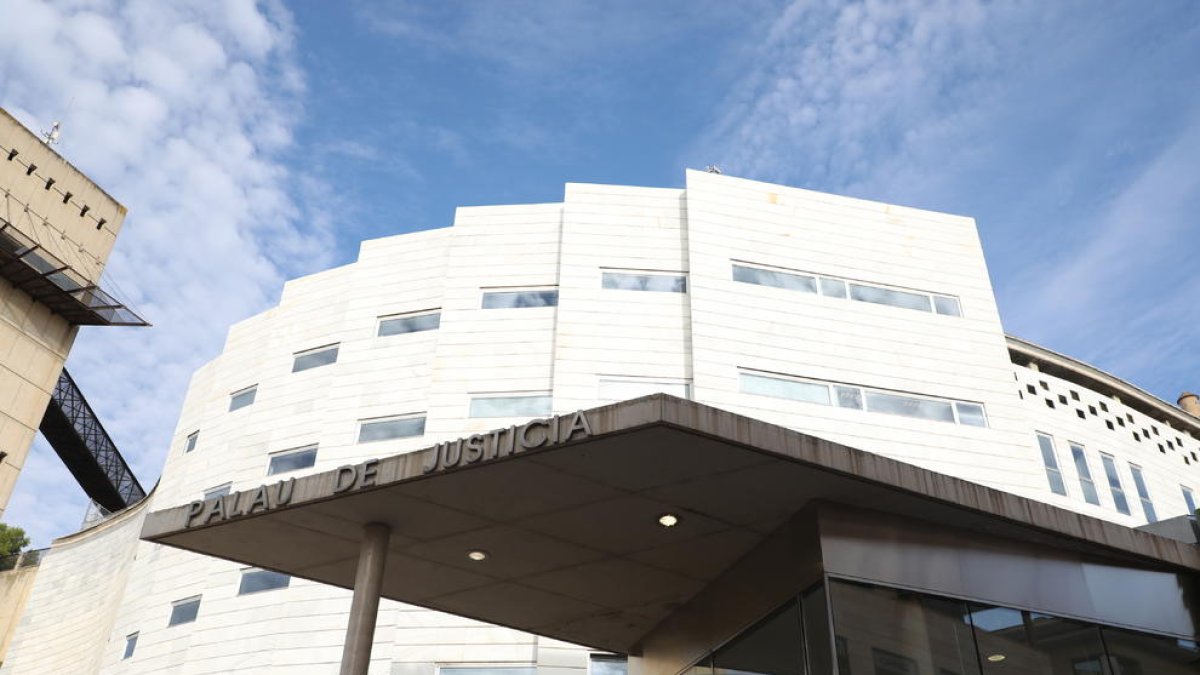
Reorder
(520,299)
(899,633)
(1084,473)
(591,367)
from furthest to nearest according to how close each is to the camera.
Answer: (1084,473) → (520,299) → (591,367) → (899,633)

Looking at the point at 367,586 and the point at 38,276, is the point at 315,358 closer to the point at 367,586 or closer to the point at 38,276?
the point at 38,276

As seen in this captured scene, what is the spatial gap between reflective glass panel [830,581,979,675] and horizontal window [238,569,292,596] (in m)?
23.9

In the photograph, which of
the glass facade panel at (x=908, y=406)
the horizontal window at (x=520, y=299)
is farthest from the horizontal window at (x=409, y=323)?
the glass facade panel at (x=908, y=406)

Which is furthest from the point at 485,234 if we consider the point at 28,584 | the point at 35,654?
the point at 28,584

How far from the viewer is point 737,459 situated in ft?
38.3

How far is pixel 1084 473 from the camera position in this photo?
37.4 m

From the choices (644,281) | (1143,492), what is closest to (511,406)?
(644,281)

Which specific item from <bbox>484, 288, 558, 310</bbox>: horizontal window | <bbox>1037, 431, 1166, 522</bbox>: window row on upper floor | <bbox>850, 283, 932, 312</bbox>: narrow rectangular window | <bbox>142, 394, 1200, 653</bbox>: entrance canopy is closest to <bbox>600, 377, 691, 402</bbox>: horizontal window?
<bbox>484, 288, 558, 310</bbox>: horizontal window

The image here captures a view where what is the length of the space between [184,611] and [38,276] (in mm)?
18588

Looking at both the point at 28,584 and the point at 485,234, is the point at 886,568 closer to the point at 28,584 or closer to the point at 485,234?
the point at 485,234

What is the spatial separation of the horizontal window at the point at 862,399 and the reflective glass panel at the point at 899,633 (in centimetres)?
1858

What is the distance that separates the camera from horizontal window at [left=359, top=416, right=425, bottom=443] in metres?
32.7

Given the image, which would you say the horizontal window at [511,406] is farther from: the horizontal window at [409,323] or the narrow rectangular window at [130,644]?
the narrow rectangular window at [130,644]

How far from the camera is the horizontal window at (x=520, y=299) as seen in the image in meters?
34.0
